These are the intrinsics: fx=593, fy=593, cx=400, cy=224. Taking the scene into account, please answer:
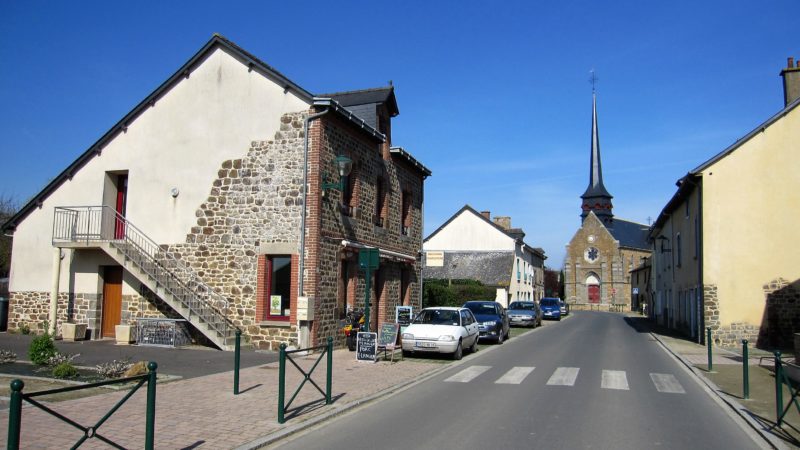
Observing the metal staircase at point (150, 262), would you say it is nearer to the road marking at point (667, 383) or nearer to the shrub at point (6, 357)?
the shrub at point (6, 357)

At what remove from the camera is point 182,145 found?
18000mm

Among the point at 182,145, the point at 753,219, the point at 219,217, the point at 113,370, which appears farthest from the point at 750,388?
the point at 182,145

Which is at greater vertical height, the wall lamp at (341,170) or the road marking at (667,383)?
the wall lamp at (341,170)

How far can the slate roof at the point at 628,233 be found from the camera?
79250 mm

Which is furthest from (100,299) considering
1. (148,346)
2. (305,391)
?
(305,391)

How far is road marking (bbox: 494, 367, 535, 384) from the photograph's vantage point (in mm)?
11969

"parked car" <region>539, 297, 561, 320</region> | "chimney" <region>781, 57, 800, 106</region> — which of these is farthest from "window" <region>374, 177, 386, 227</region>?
"parked car" <region>539, 297, 561, 320</region>

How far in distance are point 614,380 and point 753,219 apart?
39.7 feet

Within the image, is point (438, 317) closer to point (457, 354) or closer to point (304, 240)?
point (457, 354)

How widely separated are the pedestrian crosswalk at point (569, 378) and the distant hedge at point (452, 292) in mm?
17191

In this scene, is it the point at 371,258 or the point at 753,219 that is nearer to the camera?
the point at 371,258

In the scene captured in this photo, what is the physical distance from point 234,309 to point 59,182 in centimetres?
815

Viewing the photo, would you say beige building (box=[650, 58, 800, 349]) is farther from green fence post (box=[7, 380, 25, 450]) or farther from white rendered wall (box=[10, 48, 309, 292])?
green fence post (box=[7, 380, 25, 450])

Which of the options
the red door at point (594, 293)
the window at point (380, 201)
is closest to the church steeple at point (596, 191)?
the red door at point (594, 293)
